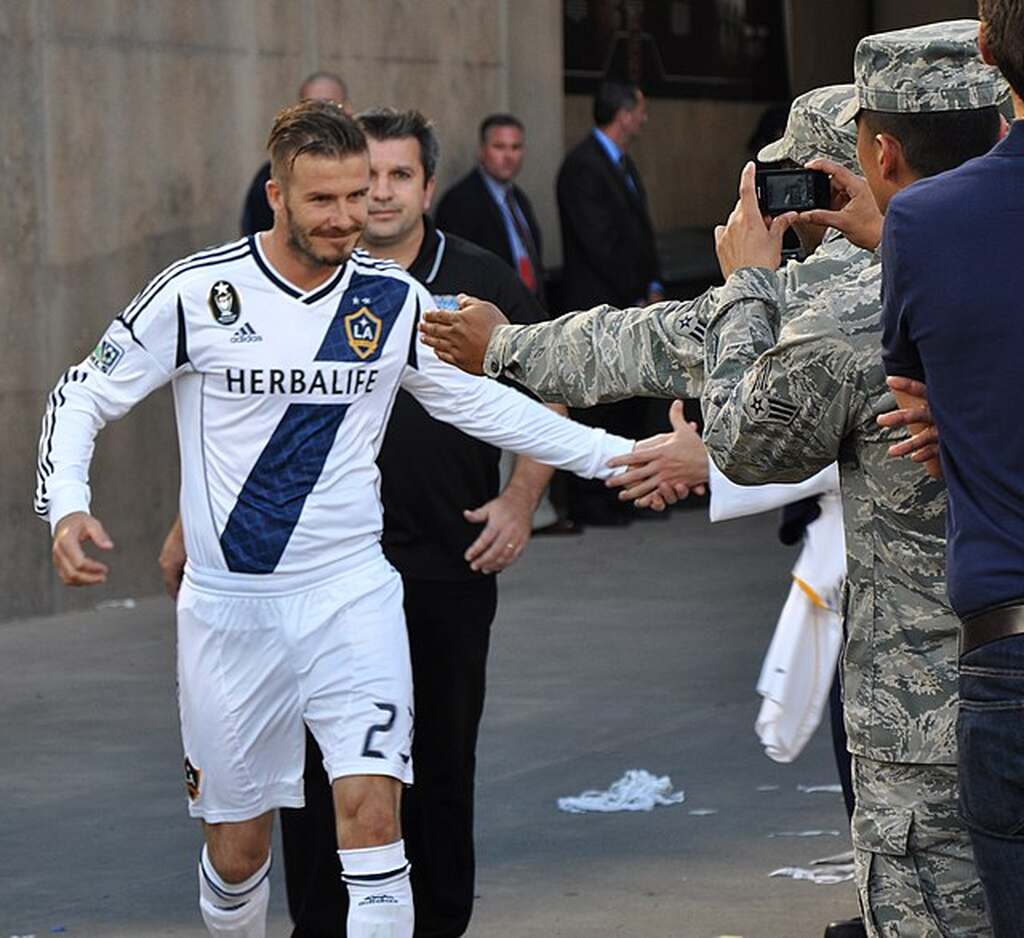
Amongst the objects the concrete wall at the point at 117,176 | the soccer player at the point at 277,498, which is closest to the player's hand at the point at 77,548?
the soccer player at the point at 277,498

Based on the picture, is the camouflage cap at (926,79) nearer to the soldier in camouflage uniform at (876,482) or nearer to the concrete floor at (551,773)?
the soldier in camouflage uniform at (876,482)

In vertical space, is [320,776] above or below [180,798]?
above

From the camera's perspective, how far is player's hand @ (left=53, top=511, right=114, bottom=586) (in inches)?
211

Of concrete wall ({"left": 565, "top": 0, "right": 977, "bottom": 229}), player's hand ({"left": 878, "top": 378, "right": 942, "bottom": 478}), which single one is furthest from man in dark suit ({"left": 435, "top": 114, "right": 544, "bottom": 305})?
player's hand ({"left": 878, "top": 378, "right": 942, "bottom": 478})

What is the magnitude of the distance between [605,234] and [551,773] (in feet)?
21.4

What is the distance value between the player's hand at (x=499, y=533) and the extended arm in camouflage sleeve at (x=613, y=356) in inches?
69.7

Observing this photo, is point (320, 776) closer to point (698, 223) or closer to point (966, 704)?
point (966, 704)

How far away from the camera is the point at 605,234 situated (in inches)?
573

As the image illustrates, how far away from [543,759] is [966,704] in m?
5.33

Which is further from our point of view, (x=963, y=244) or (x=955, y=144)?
(x=955, y=144)

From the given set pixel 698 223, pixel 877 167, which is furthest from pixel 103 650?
pixel 698 223

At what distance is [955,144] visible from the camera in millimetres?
3975

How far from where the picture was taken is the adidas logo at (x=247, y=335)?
18.7 feet

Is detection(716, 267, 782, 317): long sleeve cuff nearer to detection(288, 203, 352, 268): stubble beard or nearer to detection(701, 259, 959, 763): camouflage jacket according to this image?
detection(701, 259, 959, 763): camouflage jacket
